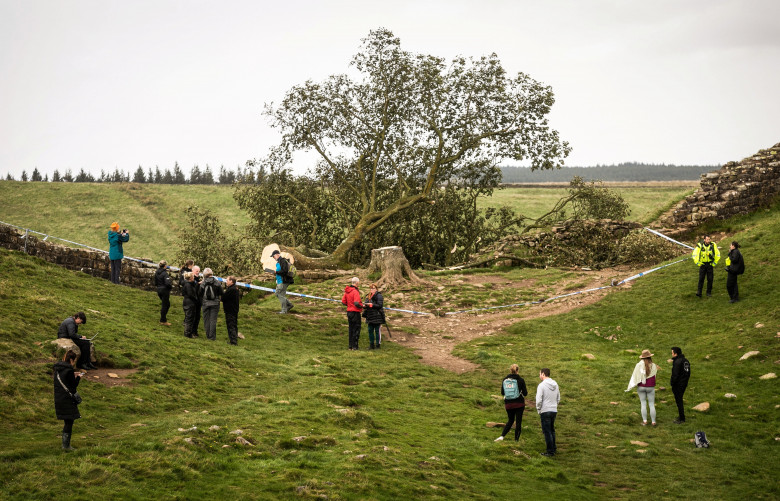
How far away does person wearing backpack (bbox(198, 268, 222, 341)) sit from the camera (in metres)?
19.6

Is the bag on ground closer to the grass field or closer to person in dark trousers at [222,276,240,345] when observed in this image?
the grass field

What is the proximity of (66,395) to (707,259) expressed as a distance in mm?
20329

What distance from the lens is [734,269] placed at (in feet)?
71.9

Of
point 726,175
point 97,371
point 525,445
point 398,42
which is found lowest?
point 525,445

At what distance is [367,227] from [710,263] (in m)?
20.0

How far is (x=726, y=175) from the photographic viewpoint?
110 ft

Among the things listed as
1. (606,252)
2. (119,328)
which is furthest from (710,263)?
(119,328)

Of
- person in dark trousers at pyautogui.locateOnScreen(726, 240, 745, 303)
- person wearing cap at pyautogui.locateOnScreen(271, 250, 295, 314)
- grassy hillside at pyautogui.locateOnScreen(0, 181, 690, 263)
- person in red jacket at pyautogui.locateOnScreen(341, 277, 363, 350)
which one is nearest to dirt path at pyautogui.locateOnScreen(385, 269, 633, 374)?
person in red jacket at pyautogui.locateOnScreen(341, 277, 363, 350)

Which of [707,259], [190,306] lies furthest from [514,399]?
[707,259]

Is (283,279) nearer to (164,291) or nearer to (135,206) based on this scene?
(164,291)

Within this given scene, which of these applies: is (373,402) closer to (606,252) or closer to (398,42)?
(606,252)

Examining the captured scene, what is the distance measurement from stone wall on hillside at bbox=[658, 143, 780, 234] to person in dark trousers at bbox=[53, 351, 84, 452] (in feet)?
97.9

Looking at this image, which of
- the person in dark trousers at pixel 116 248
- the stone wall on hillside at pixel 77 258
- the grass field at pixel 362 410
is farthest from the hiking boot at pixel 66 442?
the stone wall on hillside at pixel 77 258

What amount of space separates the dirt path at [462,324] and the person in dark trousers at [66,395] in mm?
11457
